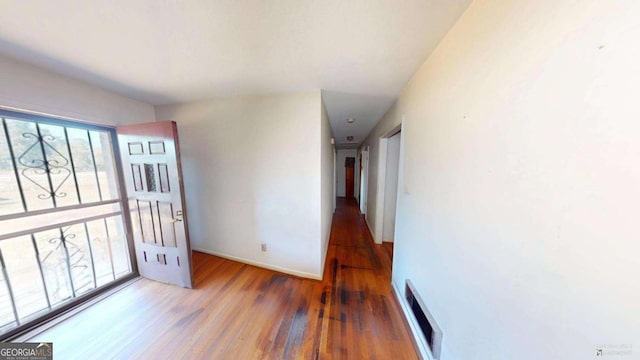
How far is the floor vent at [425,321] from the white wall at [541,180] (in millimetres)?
103

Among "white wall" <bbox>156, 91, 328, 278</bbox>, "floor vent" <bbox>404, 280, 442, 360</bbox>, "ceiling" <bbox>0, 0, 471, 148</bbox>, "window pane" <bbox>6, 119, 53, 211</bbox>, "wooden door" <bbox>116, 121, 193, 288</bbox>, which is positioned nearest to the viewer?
"ceiling" <bbox>0, 0, 471, 148</bbox>

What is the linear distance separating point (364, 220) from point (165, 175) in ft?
13.0

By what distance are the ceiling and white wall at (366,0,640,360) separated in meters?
0.42

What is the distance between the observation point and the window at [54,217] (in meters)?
1.49

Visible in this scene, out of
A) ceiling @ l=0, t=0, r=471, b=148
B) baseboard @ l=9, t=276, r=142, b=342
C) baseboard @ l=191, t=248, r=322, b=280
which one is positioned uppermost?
ceiling @ l=0, t=0, r=471, b=148

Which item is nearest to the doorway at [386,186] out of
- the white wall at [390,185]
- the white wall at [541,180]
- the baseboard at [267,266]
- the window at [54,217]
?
the white wall at [390,185]

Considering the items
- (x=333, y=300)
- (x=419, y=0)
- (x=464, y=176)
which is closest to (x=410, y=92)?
(x=419, y=0)

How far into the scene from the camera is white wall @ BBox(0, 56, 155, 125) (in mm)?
1419

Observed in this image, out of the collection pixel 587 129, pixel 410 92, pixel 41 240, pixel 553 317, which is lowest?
pixel 41 240

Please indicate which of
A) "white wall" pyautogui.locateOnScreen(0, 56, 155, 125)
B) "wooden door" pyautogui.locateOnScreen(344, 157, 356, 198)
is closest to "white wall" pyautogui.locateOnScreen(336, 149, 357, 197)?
"wooden door" pyautogui.locateOnScreen(344, 157, 356, 198)

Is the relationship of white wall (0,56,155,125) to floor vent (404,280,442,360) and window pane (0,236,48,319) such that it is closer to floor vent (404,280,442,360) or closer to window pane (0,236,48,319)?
window pane (0,236,48,319)

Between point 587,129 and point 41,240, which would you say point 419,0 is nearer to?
point 587,129

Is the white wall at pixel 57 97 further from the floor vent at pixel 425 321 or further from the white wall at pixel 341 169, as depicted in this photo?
the white wall at pixel 341 169

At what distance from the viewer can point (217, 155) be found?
244 cm
